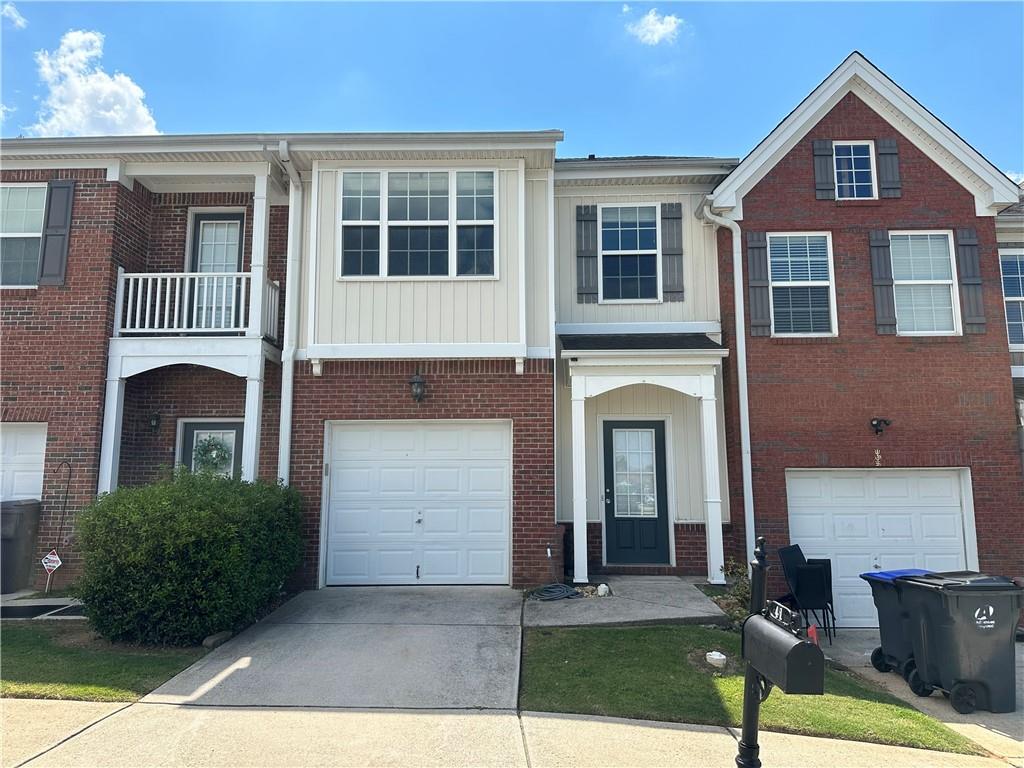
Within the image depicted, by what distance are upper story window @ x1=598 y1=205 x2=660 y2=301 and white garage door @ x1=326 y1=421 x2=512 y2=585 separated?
125 inches

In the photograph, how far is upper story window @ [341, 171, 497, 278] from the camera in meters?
9.22

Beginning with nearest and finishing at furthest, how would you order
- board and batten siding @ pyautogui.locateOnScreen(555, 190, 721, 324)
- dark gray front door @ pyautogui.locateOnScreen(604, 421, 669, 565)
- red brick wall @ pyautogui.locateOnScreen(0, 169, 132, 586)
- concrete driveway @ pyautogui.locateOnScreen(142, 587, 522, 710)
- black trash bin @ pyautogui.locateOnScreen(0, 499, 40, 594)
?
concrete driveway @ pyautogui.locateOnScreen(142, 587, 522, 710) < black trash bin @ pyautogui.locateOnScreen(0, 499, 40, 594) < red brick wall @ pyautogui.locateOnScreen(0, 169, 132, 586) < dark gray front door @ pyautogui.locateOnScreen(604, 421, 669, 565) < board and batten siding @ pyautogui.locateOnScreen(555, 190, 721, 324)

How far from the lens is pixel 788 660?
281cm

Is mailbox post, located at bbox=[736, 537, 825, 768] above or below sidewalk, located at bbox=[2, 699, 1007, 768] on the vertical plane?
above

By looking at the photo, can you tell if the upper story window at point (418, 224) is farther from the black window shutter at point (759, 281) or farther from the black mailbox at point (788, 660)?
the black mailbox at point (788, 660)

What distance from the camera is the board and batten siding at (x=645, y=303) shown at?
10141mm

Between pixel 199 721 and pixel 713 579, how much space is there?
6.54 metres

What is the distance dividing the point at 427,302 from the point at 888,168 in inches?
297

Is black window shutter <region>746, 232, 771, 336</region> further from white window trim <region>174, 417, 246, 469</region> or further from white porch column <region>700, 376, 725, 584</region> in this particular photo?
→ white window trim <region>174, 417, 246, 469</region>

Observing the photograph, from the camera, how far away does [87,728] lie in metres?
4.59

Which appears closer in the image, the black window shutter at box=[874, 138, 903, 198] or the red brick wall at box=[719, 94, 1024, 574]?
the red brick wall at box=[719, 94, 1024, 574]

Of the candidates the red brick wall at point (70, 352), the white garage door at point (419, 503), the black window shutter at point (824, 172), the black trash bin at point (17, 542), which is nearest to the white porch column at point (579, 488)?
the white garage door at point (419, 503)

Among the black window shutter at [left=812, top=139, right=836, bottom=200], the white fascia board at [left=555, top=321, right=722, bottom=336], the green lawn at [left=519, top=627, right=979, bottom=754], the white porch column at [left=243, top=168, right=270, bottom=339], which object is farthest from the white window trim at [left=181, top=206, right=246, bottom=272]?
the black window shutter at [left=812, top=139, right=836, bottom=200]

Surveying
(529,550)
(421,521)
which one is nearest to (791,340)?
(529,550)
